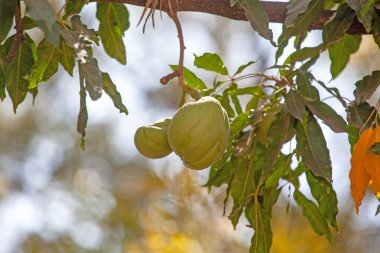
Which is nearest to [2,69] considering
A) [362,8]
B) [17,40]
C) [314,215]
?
[17,40]

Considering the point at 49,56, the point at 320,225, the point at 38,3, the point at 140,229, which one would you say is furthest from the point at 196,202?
the point at 38,3

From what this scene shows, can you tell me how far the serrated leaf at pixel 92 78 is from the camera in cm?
122

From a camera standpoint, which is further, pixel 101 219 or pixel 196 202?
pixel 101 219

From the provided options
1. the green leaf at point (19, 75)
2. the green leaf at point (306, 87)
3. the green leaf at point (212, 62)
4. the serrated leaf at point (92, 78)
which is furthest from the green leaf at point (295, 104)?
the green leaf at point (19, 75)

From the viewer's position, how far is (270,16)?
1.48 metres

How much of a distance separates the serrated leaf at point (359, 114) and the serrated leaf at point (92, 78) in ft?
1.46

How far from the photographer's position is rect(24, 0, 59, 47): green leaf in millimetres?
1076

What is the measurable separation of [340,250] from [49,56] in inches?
71.4

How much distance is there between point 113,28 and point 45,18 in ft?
2.11

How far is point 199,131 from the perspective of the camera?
50.6 inches

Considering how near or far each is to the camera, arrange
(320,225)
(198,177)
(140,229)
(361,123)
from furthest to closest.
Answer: (140,229)
(198,177)
(320,225)
(361,123)

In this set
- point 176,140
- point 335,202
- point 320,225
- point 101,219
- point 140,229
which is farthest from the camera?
point 101,219

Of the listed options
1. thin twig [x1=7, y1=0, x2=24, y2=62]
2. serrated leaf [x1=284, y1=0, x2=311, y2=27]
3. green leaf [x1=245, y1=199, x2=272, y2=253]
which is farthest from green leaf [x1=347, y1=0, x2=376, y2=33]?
thin twig [x1=7, y1=0, x2=24, y2=62]

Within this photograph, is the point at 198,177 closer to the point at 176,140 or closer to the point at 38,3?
the point at 176,140
